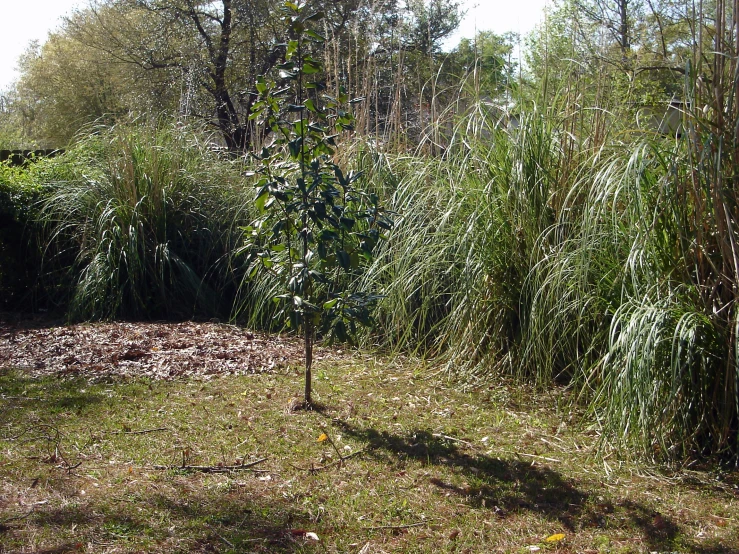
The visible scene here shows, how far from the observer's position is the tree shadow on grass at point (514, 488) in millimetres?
3104

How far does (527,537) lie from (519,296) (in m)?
2.21

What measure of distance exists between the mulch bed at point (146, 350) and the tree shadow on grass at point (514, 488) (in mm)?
1781

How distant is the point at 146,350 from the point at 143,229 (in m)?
1.74

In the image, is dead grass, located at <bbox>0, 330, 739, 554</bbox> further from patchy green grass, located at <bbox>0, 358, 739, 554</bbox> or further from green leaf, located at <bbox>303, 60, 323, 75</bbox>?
green leaf, located at <bbox>303, 60, 323, 75</bbox>

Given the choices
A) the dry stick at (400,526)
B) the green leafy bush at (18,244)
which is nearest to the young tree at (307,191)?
the dry stick at (400,526)

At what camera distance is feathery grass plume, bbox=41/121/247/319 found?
7.11 metres

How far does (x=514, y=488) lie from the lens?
3.52 metres

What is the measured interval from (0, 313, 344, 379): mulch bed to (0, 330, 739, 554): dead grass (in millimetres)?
511

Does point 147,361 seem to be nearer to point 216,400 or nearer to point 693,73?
point 216,400

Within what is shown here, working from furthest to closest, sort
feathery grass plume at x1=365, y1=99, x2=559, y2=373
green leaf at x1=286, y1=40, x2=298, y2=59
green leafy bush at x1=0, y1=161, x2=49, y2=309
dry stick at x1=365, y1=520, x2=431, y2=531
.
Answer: green leafy bush at x1=0, y1=161, x2=49, y2=309 → feathery grass plume at x1=365, y1=99, x2=559, y2=373 → green leaf at x1=286, y1=40, x2=298, y2=59 → dry stick at x1=365, y1=520, x2=431, y2=531

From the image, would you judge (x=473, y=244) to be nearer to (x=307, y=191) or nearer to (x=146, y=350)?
(x=307, y=191)

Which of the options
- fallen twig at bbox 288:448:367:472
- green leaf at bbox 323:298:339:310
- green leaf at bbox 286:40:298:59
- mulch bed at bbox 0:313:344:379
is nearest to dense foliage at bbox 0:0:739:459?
green leaf at bbox 286:40:298:59

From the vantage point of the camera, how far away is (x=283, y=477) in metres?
3.62

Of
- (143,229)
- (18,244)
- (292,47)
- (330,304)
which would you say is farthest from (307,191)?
(18,244)
